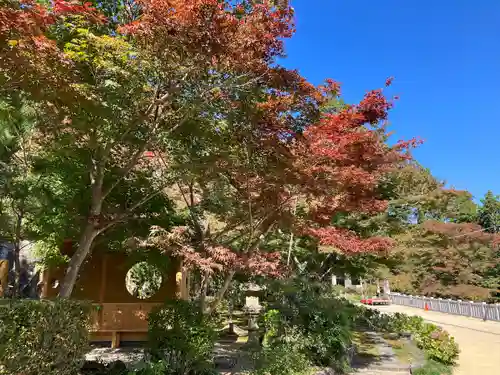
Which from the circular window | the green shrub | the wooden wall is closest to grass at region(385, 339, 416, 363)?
the green shrub

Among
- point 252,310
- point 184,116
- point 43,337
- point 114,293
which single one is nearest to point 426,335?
point 252,310

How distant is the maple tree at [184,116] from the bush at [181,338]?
2.92 feet

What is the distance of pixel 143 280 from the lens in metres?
12.1

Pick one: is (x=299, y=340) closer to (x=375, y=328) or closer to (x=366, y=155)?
(x=366, y=155)

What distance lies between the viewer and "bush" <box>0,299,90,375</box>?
12.6 feet

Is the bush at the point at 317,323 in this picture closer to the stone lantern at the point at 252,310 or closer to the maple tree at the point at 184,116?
the stone lantern at the point at 252,310

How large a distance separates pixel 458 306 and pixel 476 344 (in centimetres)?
Answer: 1085

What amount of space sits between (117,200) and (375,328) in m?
12.1

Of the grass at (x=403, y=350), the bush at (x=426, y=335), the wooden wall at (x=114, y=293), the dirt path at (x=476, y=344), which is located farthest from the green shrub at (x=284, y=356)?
the bush at (x=426, y=335)

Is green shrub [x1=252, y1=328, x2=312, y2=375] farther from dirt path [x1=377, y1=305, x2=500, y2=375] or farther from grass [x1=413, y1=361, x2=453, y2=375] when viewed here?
dirt path [x1=377, y1=305, x2=500, y2=375]

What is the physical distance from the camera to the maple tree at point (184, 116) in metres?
4.96

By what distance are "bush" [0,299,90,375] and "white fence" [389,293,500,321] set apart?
1987 centimetres

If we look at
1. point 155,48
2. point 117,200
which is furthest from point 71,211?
point 155,48

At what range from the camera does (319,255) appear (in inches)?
583
